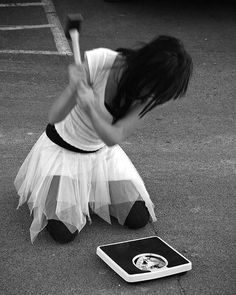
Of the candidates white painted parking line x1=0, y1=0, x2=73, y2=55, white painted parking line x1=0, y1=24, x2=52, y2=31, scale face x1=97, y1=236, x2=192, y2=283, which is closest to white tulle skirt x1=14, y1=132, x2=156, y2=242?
scale face x1=97, y1=236, x2=192, y2=283

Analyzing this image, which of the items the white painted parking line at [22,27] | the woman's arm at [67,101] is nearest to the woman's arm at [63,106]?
the woman's arm at [67,101]

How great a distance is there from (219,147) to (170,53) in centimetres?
198

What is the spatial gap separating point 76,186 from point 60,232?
0.25 m

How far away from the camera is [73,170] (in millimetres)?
3725

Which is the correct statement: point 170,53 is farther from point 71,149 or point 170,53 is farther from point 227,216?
point 227,216

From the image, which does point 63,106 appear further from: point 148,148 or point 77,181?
point 148,148

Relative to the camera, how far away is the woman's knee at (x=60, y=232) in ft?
12.0

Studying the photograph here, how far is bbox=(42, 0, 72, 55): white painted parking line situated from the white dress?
3.01 metres

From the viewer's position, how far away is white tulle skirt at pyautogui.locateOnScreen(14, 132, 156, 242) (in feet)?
12.1

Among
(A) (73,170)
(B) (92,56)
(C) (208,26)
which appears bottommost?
(C) (208,26)

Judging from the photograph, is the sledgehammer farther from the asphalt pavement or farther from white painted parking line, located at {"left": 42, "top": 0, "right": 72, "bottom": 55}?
white painted parking line, located at {"left": 42, "top": 0, "right": 72, "bottom": 55}

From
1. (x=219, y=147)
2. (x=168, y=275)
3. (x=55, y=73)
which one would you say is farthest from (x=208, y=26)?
(x=168, y=275)

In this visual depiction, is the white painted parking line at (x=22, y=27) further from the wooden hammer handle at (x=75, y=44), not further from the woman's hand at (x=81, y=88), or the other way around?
the woman's hand at (x=81, y=88)

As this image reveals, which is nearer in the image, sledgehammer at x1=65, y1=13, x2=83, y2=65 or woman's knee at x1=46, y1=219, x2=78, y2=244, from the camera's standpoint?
sledgehammer at x1=65, y1=13, x2=83, y2=65
